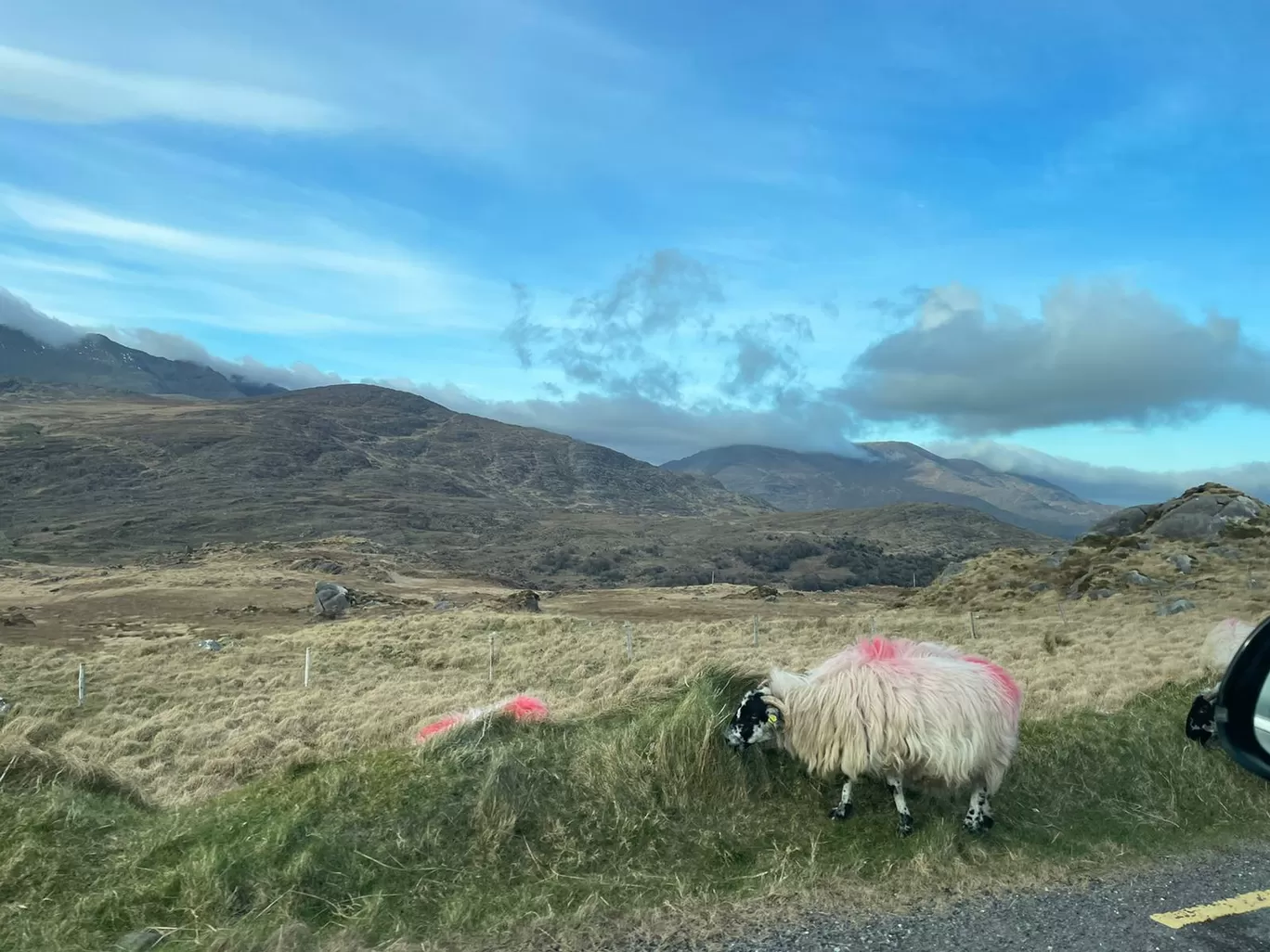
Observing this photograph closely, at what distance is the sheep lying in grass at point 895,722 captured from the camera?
6.99 m

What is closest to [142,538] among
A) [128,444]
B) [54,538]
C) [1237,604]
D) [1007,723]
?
[54,538]

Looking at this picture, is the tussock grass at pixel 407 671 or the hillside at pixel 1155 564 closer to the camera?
the tussock grass at pixel 407 671

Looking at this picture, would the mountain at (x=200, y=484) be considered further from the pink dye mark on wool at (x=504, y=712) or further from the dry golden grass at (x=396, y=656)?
the pink dye mark on wool at (x=504, y=712)

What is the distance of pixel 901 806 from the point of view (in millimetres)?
6945

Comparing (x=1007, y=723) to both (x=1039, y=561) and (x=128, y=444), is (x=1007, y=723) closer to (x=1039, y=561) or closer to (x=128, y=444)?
(x=1039, y=561)

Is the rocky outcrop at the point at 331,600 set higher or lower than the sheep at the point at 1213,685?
lower

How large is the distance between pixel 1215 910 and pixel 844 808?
248cm

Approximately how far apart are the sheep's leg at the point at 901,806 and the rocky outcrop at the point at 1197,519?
45395mm

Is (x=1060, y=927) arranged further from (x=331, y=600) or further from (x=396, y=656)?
(x=331, y=600)

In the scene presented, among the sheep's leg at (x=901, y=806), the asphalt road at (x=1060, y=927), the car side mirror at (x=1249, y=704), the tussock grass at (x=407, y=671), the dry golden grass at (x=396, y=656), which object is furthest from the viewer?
the dry golden grass at (x=396, y=656)

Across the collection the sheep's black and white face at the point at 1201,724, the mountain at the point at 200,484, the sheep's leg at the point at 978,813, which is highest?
the sheep's black and white face at the point at 1201,724

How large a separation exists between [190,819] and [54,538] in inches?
4578

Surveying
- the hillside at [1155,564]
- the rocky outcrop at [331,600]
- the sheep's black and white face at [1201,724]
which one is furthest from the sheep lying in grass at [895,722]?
the rocky outcrop at [331,600]

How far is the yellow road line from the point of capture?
18.2ft
